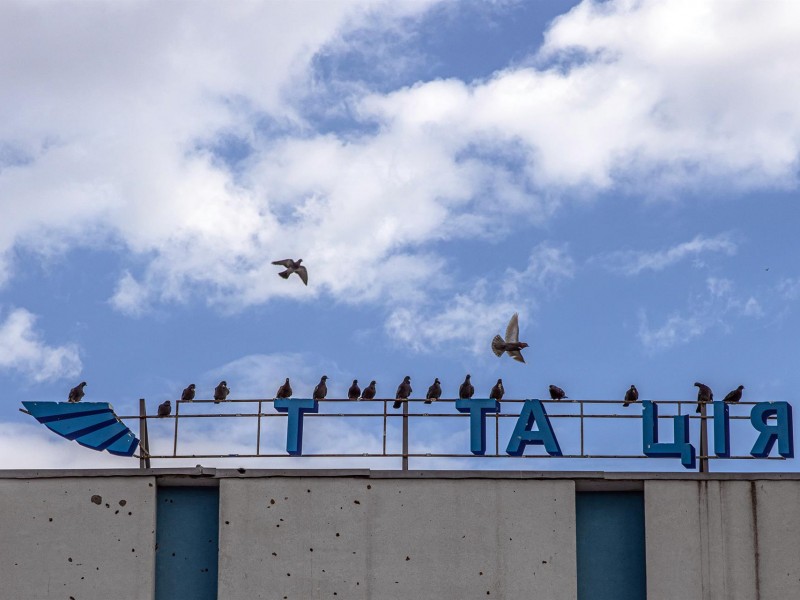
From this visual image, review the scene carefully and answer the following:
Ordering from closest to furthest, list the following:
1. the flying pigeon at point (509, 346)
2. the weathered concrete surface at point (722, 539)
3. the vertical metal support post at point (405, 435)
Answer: the weathered concrete surface at point (722, 539)
the vertical metal support post at point (405, 435)
the flying pigeon at point (509, 346)

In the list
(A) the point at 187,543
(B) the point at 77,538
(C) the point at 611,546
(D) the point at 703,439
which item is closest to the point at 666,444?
(D) the point at 703,439

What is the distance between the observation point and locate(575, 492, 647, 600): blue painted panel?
31.9 m

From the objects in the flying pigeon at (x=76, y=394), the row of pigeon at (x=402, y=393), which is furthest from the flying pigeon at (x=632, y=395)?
the flying pigeon at (x=76, y=394)

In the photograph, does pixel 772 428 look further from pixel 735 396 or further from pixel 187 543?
pixel 187 543

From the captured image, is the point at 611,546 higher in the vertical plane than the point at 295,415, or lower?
lower

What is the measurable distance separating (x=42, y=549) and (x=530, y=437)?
8.82m

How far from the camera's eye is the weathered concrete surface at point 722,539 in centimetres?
3142

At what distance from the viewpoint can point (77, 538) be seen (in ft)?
105

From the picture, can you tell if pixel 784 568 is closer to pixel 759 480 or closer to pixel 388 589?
pixel 759 480

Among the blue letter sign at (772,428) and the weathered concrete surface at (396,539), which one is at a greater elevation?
the blue letter sign at (772,428)

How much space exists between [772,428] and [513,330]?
570 centimetres

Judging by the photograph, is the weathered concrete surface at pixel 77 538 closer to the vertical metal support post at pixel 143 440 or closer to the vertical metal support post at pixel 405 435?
the vertical metal support post at pixel 143 440

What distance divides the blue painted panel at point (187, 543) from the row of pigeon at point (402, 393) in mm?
1828

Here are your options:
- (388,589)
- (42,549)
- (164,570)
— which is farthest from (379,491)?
(42,549)
